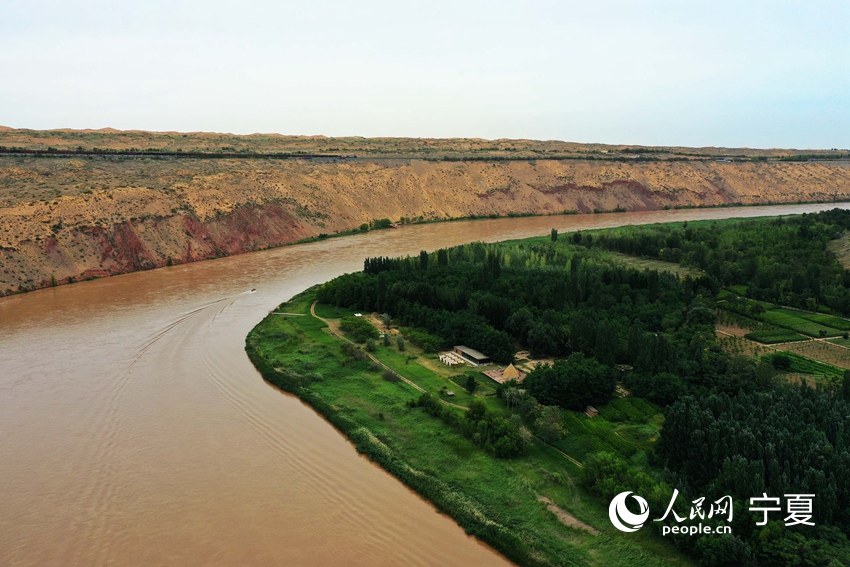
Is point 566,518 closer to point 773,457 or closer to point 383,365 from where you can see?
point 773,457

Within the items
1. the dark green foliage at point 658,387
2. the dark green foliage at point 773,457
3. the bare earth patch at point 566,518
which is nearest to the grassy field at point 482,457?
the bare earth patch at point 566,518

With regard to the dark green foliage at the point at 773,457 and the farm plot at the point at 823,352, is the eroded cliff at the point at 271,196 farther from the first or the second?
the farm plot at the point at 823,352

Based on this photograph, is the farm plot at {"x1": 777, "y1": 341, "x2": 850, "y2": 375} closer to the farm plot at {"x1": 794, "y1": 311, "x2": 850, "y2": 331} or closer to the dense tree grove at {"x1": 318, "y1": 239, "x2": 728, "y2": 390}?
the farm plot at {"x1": 794, "y1": 311, "x2": 850, "y2": 331}

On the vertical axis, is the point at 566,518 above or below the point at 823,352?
below

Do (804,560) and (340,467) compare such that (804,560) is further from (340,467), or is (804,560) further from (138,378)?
(138,378)

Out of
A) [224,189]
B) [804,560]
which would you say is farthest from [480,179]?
[804,560]

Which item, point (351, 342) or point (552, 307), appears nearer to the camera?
point (351, 342)

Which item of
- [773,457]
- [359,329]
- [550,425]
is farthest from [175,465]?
[773,457]
